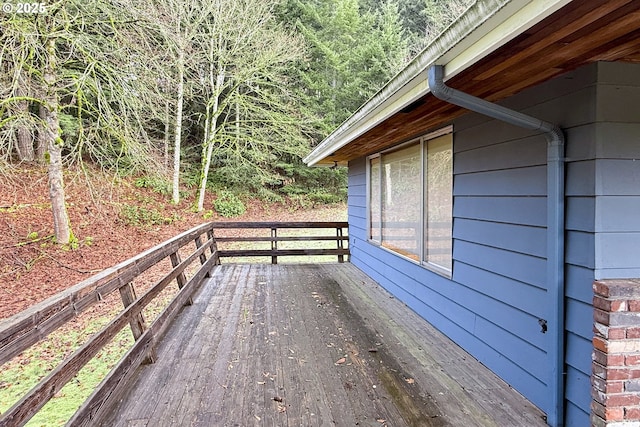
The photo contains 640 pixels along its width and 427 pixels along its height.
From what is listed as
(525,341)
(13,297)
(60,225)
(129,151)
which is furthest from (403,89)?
(60,225)

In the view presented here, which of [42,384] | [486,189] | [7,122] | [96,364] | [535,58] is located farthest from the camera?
[7,122]

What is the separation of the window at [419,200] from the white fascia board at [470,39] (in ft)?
3.46

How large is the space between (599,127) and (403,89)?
1.06m

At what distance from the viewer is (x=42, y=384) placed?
4.80ft

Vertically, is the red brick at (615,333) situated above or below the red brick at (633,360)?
above

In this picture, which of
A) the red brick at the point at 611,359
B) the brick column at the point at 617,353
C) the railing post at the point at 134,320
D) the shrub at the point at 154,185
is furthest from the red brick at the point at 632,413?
the shrub at the point at 154,185

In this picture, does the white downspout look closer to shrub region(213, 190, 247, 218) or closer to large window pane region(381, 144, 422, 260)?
large window pane region(381, 144, 422, 260)

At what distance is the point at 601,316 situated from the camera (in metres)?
1.72

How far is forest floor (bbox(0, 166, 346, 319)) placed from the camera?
6.38 metres

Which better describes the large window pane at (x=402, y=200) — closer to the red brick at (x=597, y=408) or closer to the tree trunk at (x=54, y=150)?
the red brick at (x=597, y=408)

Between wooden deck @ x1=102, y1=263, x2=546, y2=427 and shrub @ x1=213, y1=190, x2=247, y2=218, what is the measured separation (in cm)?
845

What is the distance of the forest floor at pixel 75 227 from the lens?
638 centimetres

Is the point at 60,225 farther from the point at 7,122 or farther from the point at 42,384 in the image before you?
the point at 42,384

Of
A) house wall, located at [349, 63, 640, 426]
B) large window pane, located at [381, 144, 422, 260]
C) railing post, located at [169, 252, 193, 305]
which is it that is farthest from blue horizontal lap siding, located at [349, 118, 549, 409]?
railing post, located at [169, 252, 193, 305]
